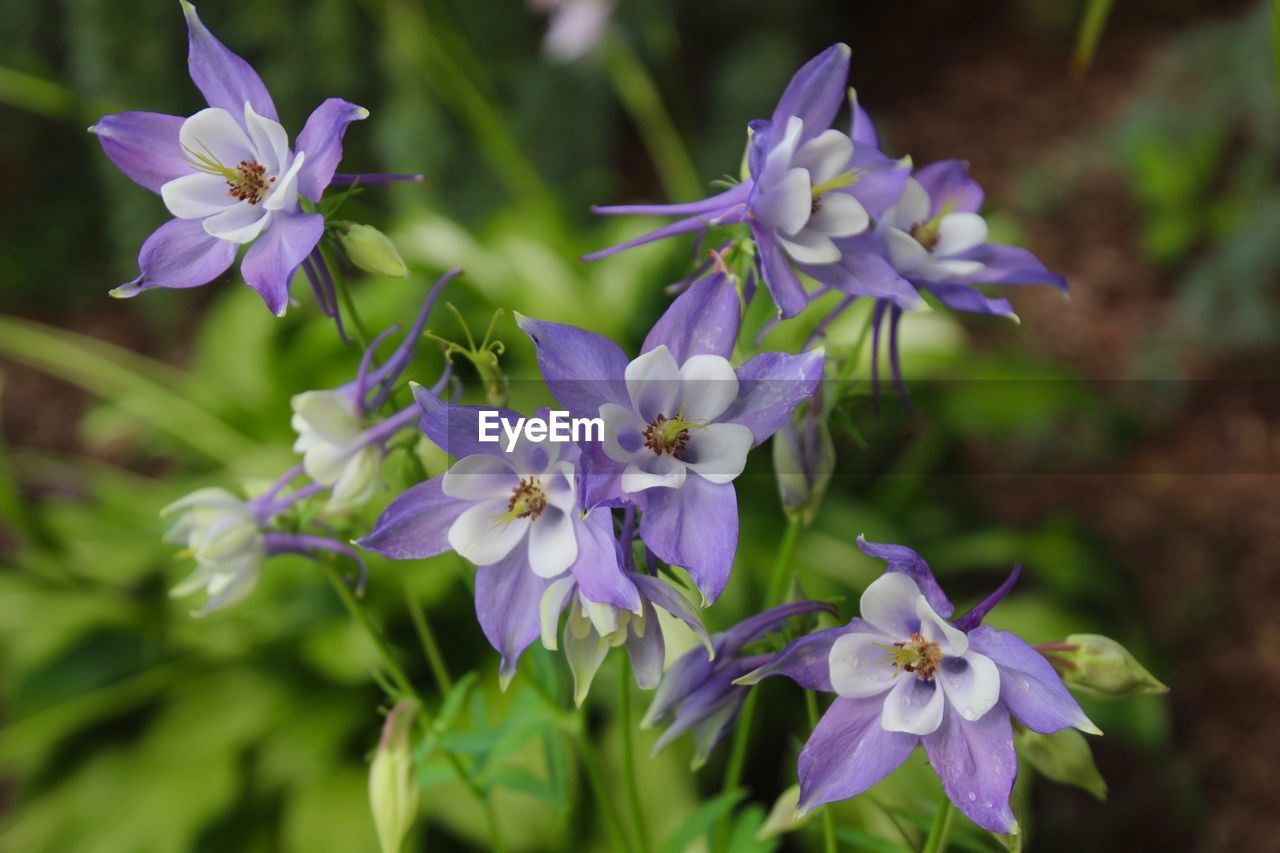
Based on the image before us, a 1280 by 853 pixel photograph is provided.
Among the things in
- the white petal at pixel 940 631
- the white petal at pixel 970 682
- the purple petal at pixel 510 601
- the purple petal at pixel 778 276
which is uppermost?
the purple petal at pixel 778 276

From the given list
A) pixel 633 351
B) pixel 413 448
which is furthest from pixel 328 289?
pixel 633 351

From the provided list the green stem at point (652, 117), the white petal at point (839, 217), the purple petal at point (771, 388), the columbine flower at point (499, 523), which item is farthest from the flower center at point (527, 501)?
the green stem at point (652, 117)

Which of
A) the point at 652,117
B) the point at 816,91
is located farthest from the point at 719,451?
the point at 652,117

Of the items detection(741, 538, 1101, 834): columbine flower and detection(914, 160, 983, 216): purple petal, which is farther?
detection(914, 160, 983, 216): purple petal

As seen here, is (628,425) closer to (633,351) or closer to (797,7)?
(633,351)

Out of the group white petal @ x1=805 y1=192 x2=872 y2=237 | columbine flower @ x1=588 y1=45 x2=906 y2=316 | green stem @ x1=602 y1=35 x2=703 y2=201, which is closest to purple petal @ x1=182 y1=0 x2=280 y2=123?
columbine flower @ x1=588 y1=45 x2=906 y2=316

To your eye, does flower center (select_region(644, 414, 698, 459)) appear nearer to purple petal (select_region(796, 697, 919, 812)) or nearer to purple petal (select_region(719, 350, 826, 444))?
purple petal (select_region(719, 350, 826, 444))

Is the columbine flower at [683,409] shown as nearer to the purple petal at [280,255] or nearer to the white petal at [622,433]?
the white petal at [622,433]
